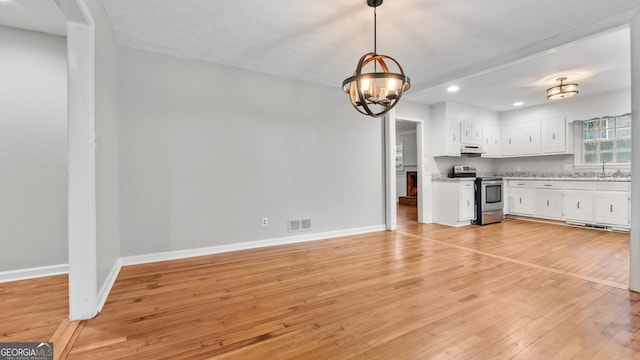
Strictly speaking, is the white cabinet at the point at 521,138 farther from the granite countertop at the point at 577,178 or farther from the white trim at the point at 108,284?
the white trim at the point at 108,284

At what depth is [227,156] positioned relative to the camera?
12.9ft

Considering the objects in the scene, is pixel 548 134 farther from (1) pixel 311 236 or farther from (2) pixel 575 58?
(1) pixel 311 236

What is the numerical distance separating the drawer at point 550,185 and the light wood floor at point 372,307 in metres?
2.23

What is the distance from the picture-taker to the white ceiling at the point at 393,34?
8.56ft

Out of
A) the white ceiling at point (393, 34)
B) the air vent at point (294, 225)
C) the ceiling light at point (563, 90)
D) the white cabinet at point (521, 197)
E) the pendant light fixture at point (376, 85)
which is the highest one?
the white ceiling at point (393, 34)

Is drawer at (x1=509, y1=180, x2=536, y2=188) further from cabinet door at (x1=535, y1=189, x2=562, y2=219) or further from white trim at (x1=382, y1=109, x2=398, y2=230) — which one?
white trim at (x1=382, y1=109, x2=398, y2=230)

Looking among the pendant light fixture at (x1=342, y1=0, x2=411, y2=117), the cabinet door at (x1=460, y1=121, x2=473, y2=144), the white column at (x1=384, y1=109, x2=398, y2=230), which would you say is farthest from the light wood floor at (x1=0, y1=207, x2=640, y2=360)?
the cabinet door at (x1=460, y1=121, x2=473, y2=144)

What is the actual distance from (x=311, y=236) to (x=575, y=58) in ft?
14.7

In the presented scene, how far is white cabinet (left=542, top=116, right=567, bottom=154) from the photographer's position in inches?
235

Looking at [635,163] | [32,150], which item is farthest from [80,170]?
[635,163]

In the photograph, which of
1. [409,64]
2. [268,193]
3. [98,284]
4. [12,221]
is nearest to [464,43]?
[409,64]

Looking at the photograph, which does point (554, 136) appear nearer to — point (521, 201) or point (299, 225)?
point (521, 201)

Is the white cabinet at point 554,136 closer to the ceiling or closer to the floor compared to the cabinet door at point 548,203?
closer to the ceiling

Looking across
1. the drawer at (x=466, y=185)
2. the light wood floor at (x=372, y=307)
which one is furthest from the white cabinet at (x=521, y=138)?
the light wood floor at (x=372, y=307)
